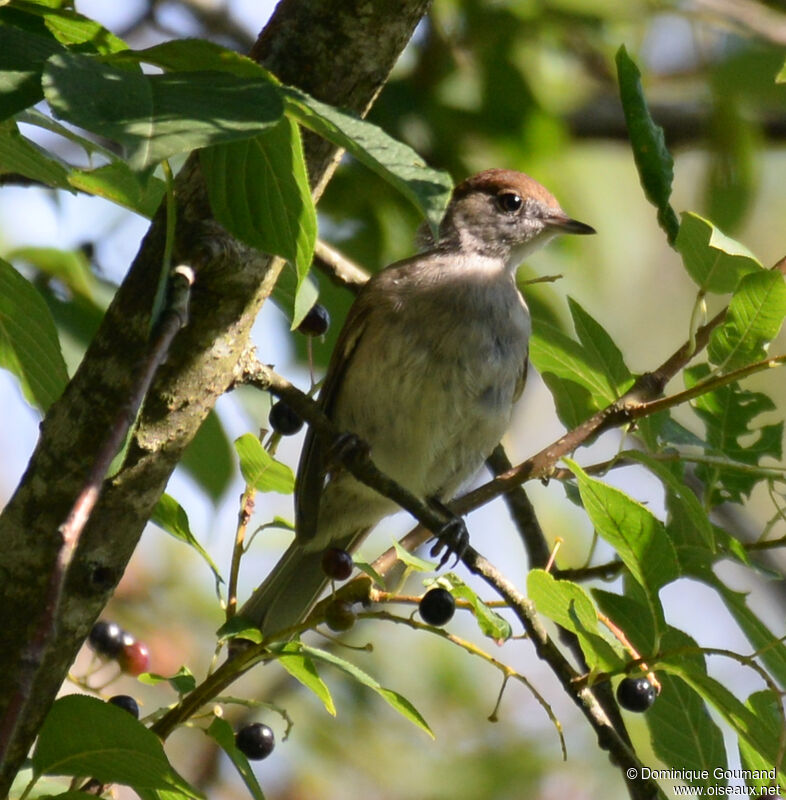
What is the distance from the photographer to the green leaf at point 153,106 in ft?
4.66

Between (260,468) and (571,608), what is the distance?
90 cm

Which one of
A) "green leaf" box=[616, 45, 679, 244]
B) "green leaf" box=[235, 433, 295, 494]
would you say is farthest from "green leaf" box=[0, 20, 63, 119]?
"green leaf" box=[616, 45, 679, 244]

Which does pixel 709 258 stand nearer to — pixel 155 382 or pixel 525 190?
pixel 155 382

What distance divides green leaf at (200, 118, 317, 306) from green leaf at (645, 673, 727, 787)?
144 centimetres

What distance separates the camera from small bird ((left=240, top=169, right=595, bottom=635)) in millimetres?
4113

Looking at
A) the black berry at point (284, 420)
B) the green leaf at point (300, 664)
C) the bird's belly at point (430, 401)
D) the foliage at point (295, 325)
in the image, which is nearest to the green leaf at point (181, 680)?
the foliage at point (295, 325)

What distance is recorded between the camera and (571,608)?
2.33m

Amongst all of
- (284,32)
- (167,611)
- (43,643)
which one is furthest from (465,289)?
(43,643)

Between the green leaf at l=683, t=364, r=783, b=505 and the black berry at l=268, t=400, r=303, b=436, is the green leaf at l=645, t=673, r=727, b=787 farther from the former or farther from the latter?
the black berry at l=268, t=400, r=303, b=436

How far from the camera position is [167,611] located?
611 centimetres

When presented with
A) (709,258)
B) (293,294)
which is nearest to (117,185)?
(293,294)

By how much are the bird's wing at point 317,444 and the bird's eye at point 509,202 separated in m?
1.16

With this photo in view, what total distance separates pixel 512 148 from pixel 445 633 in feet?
9.68

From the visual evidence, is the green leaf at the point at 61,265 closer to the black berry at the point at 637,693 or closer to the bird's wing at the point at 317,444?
the bird's wing at the point at 317,444
